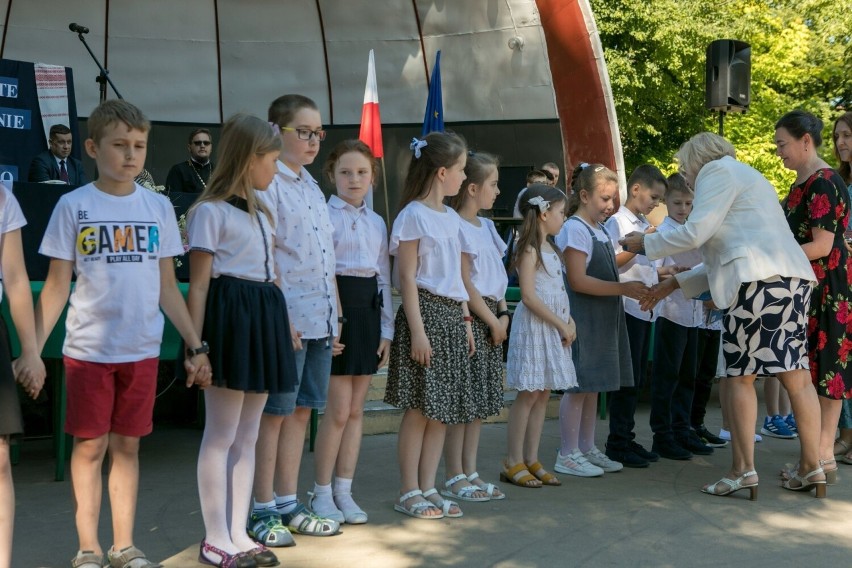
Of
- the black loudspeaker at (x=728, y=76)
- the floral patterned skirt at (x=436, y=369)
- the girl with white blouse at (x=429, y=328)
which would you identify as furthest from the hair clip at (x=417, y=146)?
the black loudspeaker at (x=728, y=76)

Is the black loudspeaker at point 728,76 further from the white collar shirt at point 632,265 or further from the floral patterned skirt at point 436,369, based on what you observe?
the floral patterned skirt at point 436,369

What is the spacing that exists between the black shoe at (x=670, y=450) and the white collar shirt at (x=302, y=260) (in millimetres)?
2695

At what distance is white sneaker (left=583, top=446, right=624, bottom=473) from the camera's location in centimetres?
542

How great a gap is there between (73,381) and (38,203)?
278 centimetres

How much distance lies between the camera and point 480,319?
4.67m

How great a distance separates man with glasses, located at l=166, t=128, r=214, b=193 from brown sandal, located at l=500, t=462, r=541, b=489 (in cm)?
462

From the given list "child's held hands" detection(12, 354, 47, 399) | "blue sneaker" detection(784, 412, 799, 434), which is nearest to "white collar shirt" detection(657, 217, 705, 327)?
"blue sneaker" detection(784, 412, 799, 434)

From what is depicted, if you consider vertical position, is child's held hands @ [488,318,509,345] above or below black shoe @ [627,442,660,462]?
above

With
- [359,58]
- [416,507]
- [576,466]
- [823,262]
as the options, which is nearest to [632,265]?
[823,262]

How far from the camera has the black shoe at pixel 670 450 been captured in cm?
578

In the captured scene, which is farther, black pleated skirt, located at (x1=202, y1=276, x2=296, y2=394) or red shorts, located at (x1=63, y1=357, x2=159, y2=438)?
black pleated skirt, located at (x1=202, y1=276, x2=296, y2=394)

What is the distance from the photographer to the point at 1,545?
9.93 feet

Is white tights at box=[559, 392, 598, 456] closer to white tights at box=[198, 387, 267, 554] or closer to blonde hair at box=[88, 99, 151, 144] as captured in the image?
white tights at box=[198, 387, 267, 554]

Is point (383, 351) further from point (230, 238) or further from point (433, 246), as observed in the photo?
point (230, 238)
